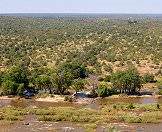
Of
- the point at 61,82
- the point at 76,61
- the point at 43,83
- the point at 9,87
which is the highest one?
the point at 61,82

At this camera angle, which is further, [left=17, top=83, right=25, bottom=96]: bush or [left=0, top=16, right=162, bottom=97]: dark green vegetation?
[left=0, top=16, right=162, bottom=97]: dark green vegetation

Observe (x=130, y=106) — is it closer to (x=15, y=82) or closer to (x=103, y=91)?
(x=103, y=91)

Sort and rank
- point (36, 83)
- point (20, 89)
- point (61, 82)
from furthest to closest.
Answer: point (36, 83) < point (61, 82) < point (20, 89)

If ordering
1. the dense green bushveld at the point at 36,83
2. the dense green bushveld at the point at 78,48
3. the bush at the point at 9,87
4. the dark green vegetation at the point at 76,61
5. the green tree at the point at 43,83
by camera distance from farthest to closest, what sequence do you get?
the dense green bushveld at the point at 78,48, the dark green vegetation at the point at 76,61, the green tree at the point at 43,83, the dense green bushveld at the point at 36,83, the bush at the point at 9,87

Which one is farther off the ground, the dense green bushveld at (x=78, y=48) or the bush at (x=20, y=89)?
the bush at (x=20, y=89)

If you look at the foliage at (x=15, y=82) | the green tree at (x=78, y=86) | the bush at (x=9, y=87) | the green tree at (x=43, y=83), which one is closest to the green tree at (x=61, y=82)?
the green tree at (x=43, y=83)

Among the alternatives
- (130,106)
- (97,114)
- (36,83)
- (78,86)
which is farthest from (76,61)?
(97,114)

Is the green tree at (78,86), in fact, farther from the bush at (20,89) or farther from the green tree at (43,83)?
the bush at (20,89)

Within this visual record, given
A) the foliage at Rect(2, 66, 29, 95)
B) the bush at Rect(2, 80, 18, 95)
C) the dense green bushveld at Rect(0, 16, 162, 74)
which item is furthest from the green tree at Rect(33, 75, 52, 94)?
the dense green bushveld at Rect(0, 16, 162, 74)

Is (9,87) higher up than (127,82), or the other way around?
(127,82)

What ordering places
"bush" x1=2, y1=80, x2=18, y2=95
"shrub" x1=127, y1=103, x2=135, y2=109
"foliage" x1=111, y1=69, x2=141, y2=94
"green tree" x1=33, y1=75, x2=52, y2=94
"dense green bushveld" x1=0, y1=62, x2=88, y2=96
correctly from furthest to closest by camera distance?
"green tree" x1=33, y1=75, x2=52, y2=94 < "foliage" x1=111, y1=69, x2=141, y2=94 < "dense green bushveld" x1=0, y1=62, x2=88, y2=96 < "bush" x1=2, y1=80, x2=18, y2=95 < "shrub" x1=127, y1=103, x2=135, y2=109

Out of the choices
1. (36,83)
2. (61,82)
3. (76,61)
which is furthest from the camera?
(76,61)

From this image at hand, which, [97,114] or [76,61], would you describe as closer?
[97,114]

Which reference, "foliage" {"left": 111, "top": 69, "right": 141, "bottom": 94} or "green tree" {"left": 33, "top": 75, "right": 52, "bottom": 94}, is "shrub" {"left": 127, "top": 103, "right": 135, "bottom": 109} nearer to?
"foliage" {"left": 111, "top": 69, "right": 141, "bottom": 94}
